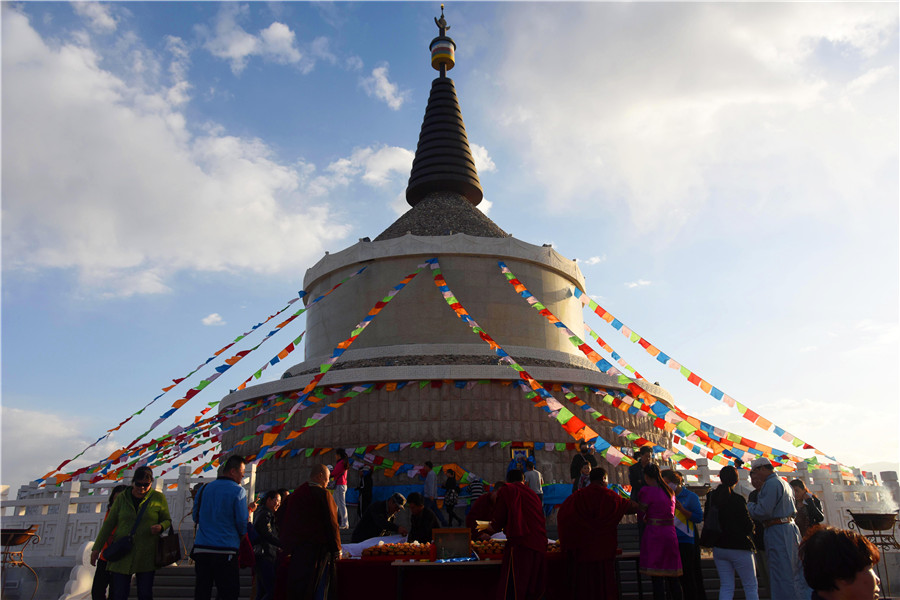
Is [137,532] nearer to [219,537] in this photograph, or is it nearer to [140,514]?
[140,514]

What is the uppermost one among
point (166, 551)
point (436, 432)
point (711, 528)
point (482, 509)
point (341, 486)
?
point (436, 432)

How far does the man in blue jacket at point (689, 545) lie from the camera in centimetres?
625

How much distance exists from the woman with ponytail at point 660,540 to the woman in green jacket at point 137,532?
4381mm

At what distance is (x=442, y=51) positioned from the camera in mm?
24203

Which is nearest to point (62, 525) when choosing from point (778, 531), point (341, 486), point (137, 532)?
point (341, 486)

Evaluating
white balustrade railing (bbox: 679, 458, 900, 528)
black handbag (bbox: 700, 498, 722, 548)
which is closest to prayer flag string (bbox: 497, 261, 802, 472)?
white balustrade railing (bbox: 679, 458, 900, 528)

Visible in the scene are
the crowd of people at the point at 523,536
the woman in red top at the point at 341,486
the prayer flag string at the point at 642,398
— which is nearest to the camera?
the crowd of people at the point at 523,536

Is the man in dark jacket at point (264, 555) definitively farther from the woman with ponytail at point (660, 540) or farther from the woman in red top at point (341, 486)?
the woman in red top at point (341, 486)

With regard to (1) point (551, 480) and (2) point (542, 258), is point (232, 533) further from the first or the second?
(2) point (542, 258)

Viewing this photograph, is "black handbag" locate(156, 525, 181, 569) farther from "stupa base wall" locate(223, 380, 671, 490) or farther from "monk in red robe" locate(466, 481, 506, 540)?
"stupa base wall" locate(223, 380, 671, 490)

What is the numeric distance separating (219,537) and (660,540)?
4.00 meters

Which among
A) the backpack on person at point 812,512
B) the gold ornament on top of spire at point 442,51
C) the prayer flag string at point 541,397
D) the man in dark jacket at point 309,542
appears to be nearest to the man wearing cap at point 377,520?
the man in dark jacket at point 309,542

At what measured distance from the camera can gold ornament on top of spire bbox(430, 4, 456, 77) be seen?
24.2m

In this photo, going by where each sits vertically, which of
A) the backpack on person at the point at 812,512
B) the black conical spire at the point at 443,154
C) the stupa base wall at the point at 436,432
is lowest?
the backpack on person at the point at 812,512
